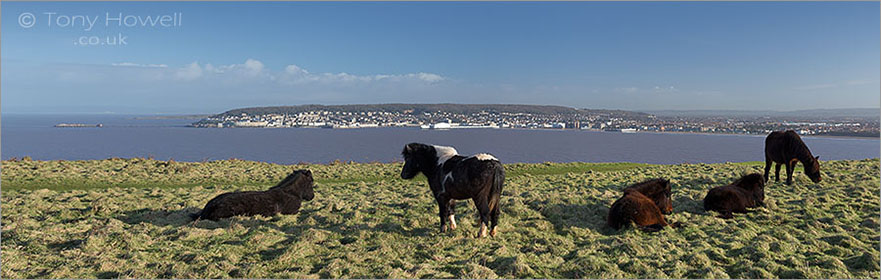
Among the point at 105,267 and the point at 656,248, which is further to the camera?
the point at 656,248

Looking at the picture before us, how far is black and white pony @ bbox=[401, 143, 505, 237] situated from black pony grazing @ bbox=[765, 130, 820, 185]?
1170 centimetres

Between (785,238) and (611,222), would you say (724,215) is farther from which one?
(611,222)

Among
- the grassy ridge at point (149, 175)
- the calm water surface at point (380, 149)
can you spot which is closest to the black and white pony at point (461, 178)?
the grassy ridge at point (149, 175)

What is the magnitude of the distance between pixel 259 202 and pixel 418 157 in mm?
3681

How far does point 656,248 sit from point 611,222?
60.8 inches

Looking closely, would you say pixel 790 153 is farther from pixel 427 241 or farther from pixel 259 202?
pixel 259 202

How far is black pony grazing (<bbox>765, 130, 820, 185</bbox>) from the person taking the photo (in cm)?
1316

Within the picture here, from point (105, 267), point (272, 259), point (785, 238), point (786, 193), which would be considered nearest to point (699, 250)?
point (785, 238)

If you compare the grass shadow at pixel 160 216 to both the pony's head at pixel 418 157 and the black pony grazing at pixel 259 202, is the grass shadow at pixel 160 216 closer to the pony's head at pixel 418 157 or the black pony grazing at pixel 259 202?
the black pony grazing at pixel 259 202

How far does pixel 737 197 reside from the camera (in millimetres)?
9344

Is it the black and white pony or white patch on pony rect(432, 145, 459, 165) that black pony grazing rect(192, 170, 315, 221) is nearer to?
the black and white pony

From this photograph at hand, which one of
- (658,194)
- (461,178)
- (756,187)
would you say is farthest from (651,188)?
(461,178)

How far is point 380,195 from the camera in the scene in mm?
12617

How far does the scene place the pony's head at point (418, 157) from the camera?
8125 millimetres
